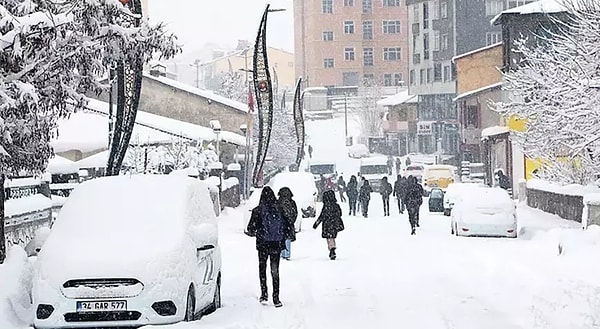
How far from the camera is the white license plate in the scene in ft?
34.3

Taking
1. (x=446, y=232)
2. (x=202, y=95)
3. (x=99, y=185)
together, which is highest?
(x=202, y=95)

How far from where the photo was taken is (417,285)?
16125mm

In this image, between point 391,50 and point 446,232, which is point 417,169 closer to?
point 446,232

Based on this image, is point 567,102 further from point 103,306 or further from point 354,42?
Answer: point 354,42

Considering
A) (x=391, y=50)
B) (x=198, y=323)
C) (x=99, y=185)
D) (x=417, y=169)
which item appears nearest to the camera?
(x=198, y=323)

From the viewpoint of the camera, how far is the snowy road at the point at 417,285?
12.3 m

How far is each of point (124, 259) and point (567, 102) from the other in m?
17.3

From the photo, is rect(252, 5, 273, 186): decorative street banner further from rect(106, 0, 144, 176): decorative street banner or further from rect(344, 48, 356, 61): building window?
rect(344, 48, 356, 61): building window

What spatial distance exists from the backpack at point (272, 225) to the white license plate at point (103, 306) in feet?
11.7

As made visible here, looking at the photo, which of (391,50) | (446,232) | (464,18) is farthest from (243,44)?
(446,232)

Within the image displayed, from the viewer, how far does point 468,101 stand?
67000 millimetres

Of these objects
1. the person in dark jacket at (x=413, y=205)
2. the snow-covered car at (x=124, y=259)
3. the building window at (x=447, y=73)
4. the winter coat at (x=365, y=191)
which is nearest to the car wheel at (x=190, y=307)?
the snow-covered car at (x=124, y=259)

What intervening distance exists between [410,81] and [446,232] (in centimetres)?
6980

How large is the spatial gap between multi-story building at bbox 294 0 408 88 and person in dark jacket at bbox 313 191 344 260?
100770 millimetres
